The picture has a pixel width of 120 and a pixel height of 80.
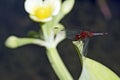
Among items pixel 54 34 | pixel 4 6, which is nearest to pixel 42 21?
pixel 54 34

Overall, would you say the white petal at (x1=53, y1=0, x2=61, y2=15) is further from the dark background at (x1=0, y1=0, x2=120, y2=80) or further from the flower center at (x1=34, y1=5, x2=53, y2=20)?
the dark background at (x1=0, y1=0, x2=120, y2=80)

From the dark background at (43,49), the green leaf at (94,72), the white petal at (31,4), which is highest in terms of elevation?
the white petal at (31,4)

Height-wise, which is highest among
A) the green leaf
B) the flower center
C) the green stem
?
the flower center

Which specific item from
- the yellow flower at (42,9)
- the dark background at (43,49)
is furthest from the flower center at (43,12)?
the dark background at (43,49)

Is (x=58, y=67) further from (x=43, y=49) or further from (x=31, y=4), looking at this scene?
(x=43, y=49)

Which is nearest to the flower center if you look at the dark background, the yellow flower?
the yellow flower

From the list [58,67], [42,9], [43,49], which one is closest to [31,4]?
[42,9]

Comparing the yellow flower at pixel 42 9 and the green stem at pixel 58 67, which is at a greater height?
the yellow flower at pixel 42 9

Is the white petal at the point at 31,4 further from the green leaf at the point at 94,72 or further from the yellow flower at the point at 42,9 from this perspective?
the green leaf at the point at 94,72

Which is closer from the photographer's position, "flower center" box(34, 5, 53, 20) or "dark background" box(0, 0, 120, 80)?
"flower center" box(34, 5, 53, 20)
